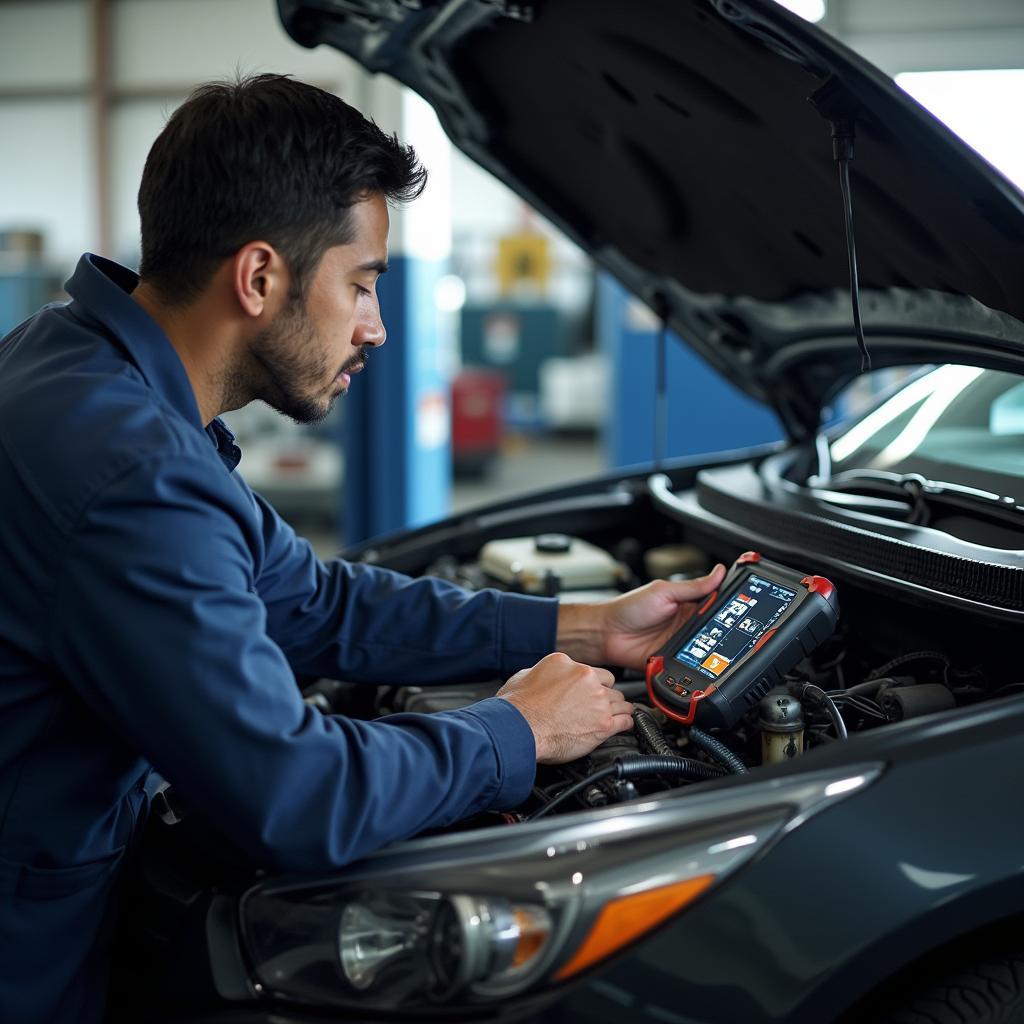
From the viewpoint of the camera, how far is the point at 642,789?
4.41 ft

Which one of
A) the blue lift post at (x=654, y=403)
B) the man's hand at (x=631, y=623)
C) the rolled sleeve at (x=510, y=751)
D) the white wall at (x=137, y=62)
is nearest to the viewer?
the rolled sleeve at (x=510, y=751)

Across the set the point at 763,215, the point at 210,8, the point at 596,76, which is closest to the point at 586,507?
the point at 763,215

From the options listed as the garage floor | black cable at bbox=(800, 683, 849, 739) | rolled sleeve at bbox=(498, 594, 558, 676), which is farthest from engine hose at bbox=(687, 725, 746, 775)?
the garage floor

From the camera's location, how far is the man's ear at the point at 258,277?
1.24 metres

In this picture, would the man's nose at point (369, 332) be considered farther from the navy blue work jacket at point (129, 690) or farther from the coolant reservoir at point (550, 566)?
the coolant reservoir at point (550, 566)

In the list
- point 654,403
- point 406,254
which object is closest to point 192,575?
point 406,254

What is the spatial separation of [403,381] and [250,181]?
11.2ft

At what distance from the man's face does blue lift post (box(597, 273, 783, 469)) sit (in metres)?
4.07

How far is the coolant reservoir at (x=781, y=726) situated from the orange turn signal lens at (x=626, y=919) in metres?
0.32

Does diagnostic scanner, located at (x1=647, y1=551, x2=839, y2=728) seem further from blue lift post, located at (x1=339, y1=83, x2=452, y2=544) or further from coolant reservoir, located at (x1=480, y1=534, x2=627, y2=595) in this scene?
blue lift post, located at (x1=339, y1=83, x2=452, y2=544)

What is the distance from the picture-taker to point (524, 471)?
9.09 metres

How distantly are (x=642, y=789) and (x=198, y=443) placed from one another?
0.63 metres

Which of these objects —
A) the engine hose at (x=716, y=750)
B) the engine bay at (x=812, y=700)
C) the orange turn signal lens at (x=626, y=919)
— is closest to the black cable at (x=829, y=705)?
the engine bay at (x=812, y=700)

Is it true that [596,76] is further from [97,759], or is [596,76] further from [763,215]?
[97,759]
